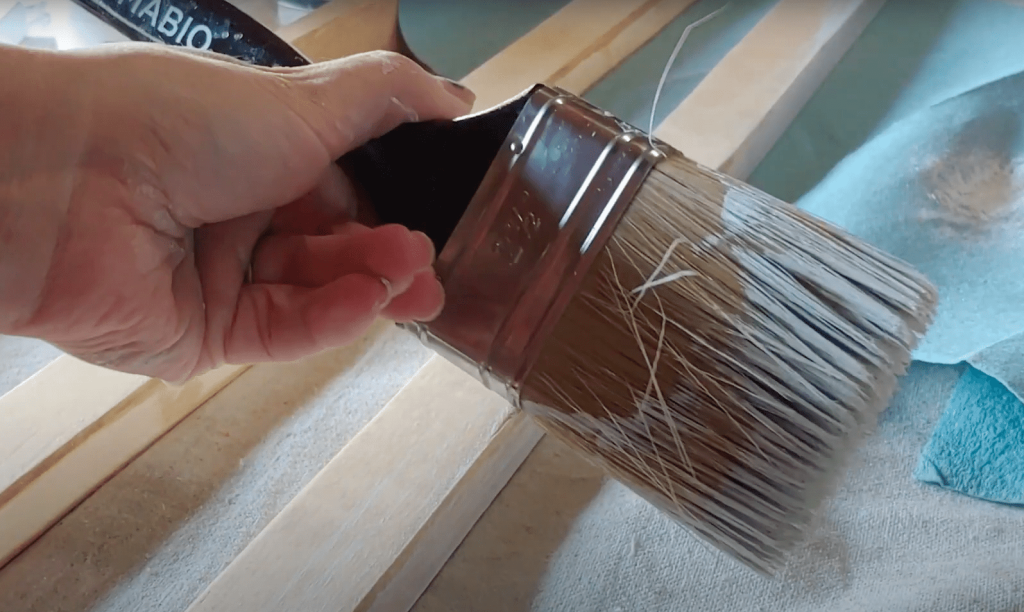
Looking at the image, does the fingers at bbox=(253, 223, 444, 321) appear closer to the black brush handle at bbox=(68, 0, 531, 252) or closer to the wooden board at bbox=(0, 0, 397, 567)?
the black brush handle at bbox=(68, 0, 531, 252)

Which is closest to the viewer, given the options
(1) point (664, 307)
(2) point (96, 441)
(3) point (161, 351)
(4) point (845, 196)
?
(1) point (664, 307)

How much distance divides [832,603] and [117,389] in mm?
630

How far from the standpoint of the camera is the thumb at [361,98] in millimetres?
583

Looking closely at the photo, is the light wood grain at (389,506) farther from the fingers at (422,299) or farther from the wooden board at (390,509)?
the fingers at (422,299)

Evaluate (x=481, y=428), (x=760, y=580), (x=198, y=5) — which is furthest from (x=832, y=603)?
(x=198, y=5)

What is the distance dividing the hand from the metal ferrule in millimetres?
35

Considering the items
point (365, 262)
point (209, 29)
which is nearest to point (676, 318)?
point (365, 262)

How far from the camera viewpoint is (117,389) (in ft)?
2.42

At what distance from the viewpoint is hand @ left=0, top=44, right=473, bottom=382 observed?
498 millimetres

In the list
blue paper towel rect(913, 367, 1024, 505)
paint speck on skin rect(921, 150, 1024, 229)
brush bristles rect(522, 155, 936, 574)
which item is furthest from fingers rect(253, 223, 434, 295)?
paint speck on skin rect(921, 150, 1024, 229)

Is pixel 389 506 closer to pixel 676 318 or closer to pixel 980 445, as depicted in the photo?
pixel 676 318

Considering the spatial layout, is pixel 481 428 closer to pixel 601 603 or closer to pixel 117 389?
pixel 601 603

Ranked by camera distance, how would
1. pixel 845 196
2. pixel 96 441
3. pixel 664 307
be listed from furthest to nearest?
pixel 845 196 → pixel 96 441 → pixel 664 307

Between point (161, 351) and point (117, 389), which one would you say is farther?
point (117, 389)
